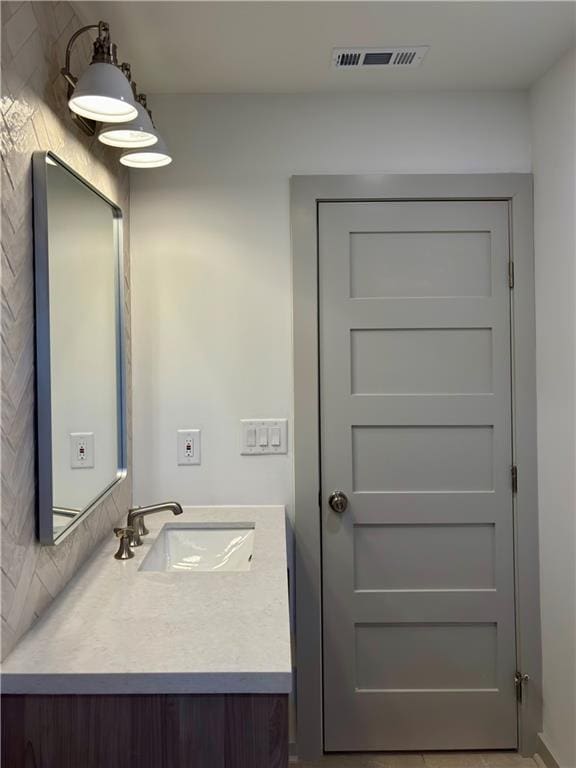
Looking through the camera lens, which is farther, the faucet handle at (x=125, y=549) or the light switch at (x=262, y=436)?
the light switch at (x=262, y=436)

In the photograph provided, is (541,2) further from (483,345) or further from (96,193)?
(96,193)

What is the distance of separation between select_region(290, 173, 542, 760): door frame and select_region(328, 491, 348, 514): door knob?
0.05 metres

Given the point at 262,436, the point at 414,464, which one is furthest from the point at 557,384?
the point at 262,436

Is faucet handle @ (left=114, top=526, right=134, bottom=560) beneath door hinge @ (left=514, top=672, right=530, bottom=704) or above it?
above

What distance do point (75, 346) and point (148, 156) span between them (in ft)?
2.09

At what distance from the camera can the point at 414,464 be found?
2.21 metres

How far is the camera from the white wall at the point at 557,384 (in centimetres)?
191

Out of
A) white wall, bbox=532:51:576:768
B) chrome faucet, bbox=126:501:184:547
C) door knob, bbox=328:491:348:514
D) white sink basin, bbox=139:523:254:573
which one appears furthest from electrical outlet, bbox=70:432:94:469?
white wall, bbox=532:51:576:768

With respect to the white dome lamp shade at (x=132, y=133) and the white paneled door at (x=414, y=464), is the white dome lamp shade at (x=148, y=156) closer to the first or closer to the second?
the white dome lamp shade at (x=132, y=133)

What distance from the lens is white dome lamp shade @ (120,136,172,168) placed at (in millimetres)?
1758

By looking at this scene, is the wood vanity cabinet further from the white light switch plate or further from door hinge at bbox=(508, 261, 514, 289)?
door hinge at bbox=(508, 261, 514, 289)

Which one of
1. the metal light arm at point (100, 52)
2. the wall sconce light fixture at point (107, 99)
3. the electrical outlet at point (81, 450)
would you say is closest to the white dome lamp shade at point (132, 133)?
the wall sconce light fixture at point (107, 99)

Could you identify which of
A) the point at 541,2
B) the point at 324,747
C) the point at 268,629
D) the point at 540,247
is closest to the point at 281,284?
the point at 540,247

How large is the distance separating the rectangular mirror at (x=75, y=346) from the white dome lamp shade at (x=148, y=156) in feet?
0.48
